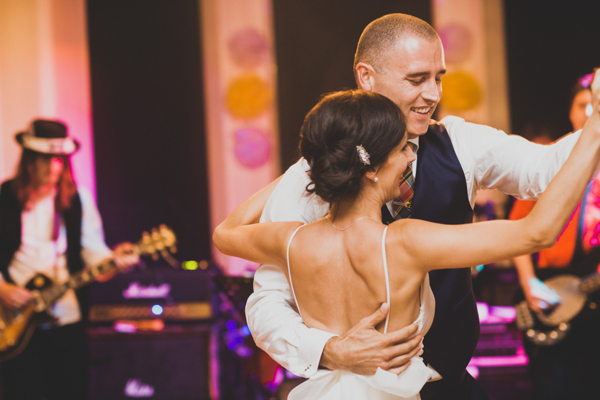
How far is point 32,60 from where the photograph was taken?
6.19 m

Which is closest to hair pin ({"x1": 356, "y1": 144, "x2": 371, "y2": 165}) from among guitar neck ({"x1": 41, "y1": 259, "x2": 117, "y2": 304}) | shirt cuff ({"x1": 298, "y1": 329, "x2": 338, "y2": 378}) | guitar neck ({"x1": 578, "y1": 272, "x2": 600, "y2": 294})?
shirt cuff ({"x1": 298, "y1": 329, "x2": 338, "y2": 378})

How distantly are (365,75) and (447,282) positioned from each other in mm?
705

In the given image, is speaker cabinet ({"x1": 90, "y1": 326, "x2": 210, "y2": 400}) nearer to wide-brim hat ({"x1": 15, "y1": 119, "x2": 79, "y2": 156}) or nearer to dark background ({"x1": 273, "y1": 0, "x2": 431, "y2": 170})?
wide-brim hat ({"x1": 15, "y1": 119, "x2": 79, "y2": 156})

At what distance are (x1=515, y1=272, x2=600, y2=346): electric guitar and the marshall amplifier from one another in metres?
2.26

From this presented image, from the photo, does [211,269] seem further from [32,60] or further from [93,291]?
[32,60]

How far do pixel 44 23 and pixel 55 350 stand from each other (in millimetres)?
3622

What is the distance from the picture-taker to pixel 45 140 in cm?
423

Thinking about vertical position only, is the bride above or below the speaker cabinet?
Result: above

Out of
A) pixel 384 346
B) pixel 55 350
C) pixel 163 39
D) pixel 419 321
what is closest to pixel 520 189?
pixel 419 321

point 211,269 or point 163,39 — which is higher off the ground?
point 163,39

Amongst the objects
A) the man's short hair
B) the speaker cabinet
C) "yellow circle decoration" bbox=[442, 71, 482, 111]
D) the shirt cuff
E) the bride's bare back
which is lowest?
the speaker cabinet

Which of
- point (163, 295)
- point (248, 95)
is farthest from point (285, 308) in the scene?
point (248, 95)

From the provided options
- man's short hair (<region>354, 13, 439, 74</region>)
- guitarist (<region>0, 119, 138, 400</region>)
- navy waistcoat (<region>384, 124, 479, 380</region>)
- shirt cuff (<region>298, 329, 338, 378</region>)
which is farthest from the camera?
guitarist (<region>0, 119, 138, 400</region>)

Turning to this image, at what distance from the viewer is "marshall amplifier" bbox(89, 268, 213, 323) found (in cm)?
473
